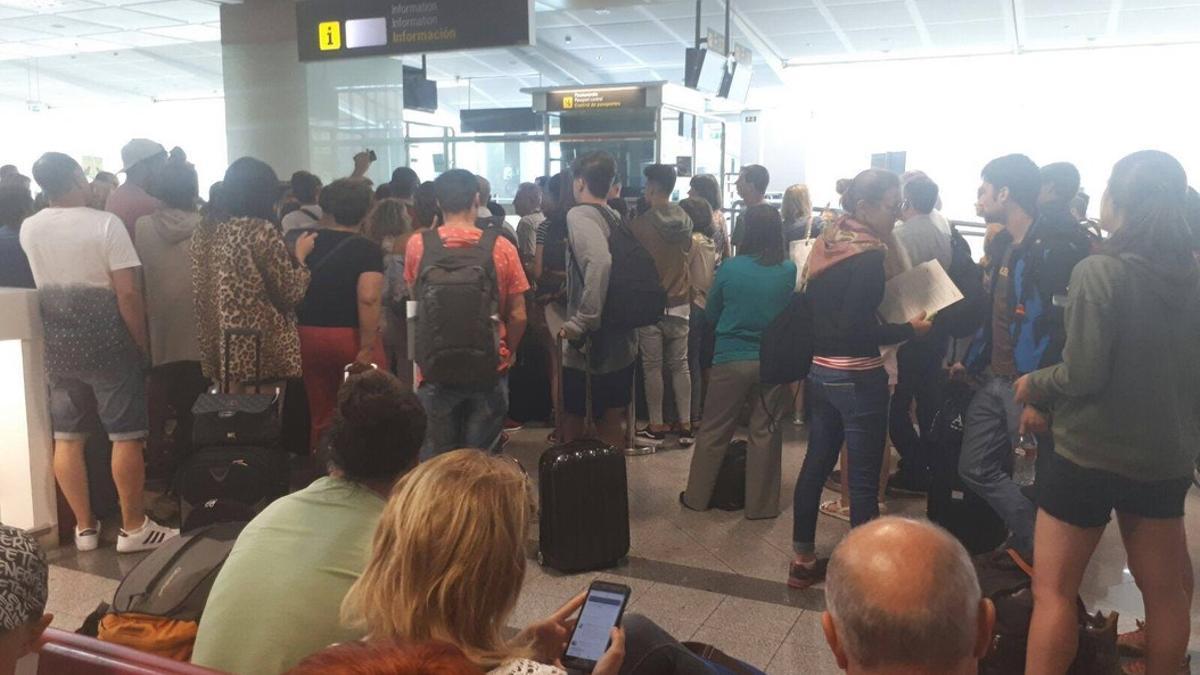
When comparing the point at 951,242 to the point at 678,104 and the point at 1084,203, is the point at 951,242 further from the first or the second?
the point at 678,104

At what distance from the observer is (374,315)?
409cm

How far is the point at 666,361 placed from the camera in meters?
5.48

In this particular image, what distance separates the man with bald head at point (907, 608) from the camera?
1171mm

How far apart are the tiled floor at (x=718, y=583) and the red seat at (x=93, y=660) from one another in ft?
6.54

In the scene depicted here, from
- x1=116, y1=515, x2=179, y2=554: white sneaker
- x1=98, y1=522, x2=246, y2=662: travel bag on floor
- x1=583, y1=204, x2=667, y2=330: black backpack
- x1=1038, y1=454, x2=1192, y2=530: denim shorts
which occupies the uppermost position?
x1=583, y1=204, x2=667, y2=330: black backpack

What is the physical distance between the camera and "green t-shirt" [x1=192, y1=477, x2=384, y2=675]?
1.65m

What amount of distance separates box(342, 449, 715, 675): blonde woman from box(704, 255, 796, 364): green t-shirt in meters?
2.68

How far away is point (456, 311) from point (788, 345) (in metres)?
1.36

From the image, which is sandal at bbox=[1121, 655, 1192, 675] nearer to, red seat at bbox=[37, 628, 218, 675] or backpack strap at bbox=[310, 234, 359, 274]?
red seat at bbox=[37, 628, 218, 675]

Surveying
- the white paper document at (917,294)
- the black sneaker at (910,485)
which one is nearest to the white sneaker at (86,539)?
the white paper document at (917,294)

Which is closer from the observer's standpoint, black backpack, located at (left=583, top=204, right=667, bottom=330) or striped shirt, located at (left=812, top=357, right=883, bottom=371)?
striped shirt, located at (left=812, top=357, right=883, bottom=371)

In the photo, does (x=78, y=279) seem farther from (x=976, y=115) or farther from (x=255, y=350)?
(x=976, y=115)

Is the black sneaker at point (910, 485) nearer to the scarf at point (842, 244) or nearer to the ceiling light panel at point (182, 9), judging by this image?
the scarf at point (842, 244)

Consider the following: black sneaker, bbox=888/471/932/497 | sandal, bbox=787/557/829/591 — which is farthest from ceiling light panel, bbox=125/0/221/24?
sandal, bbox=787/557/829/591
